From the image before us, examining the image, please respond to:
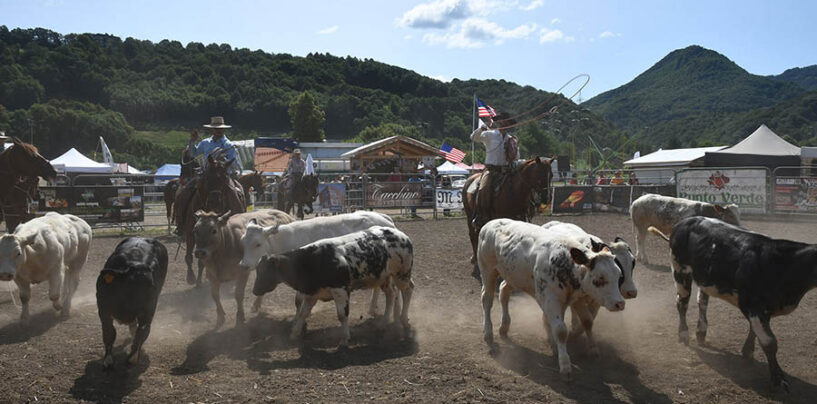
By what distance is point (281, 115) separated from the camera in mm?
119500

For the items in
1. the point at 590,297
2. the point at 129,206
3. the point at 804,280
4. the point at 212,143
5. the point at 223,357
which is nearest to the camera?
the point at 804,280

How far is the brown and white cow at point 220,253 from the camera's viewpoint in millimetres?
7273

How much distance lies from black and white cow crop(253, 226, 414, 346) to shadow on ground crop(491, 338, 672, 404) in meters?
1.63

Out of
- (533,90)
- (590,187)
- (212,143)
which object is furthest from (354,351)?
(533,90)

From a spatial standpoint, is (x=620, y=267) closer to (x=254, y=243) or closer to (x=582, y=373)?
(x=582, y=373)

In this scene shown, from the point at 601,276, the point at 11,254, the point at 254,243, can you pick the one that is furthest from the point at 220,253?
the point at 601,276

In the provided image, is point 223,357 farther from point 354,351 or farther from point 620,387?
point 620,387

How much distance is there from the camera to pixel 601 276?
→ 16.8 feet

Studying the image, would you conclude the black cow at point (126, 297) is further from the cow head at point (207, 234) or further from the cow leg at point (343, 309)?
the cow leg at point (343, 309)

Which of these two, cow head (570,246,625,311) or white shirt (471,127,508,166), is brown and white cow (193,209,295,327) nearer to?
cow head (570,246,625,311)

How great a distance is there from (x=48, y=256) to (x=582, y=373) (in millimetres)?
6456

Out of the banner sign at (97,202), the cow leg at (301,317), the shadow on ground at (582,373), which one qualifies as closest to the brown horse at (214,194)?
the cow leg at (301,317)

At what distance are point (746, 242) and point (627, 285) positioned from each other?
1.31m

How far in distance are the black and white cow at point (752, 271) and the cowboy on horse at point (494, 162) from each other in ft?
14.0
